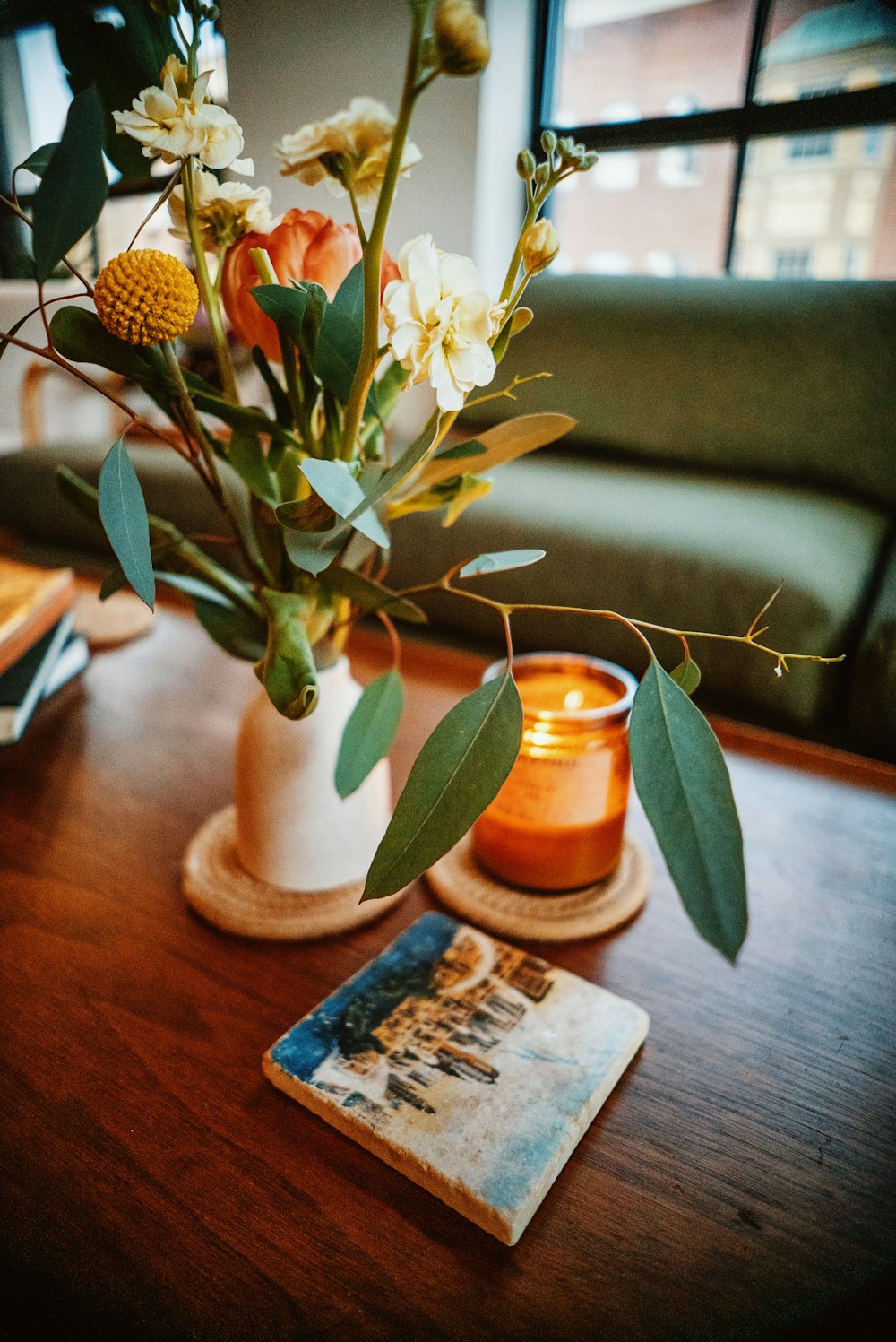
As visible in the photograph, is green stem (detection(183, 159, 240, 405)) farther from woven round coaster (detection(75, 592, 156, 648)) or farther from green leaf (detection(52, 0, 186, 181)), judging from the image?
woven round coaster (detection(75, 592, 156, 648))

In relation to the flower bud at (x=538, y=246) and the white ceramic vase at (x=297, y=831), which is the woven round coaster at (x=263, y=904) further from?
the flower bud at (x=538, y=246)

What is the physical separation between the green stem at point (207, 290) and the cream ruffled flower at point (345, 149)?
4cm

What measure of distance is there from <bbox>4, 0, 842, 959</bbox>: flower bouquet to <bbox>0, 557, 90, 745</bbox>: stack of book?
0.41 meters

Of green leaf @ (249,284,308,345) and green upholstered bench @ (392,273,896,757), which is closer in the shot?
green leaf @ (249,284,308,345)

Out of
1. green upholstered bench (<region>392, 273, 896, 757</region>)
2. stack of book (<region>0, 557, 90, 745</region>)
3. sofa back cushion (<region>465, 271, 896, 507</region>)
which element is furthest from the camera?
sofa back cushion (<region>465, 271, 896, 507</region>)

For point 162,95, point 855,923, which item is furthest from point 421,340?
point 855,923

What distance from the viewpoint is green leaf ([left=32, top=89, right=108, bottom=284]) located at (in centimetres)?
33

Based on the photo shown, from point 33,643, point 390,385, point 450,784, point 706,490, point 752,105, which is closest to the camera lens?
point 450,784

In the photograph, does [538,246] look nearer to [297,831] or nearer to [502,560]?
[502,560]

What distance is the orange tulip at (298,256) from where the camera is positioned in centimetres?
39

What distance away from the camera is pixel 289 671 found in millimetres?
401

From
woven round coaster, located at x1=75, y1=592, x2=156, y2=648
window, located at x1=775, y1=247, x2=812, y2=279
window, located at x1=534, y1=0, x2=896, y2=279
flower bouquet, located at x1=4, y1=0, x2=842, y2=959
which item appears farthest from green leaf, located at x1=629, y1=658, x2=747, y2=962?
window, located at x1=775, y1=247, x2=812, y2=279

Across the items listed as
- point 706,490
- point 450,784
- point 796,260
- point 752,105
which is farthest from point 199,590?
point 796,260

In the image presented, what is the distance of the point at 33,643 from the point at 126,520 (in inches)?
21.2
